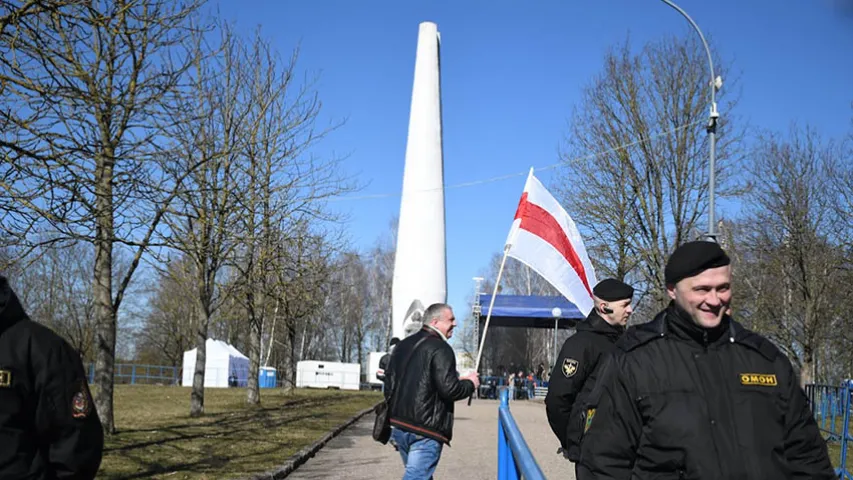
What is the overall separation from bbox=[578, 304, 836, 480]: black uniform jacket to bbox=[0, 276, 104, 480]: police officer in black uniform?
1866 millimetres

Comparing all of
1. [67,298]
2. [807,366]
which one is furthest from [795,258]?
[67,298]

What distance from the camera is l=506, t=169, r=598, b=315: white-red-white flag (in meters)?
9.02

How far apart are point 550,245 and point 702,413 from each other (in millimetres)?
5921

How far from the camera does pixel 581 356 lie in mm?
5340

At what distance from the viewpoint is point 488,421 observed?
23453mm

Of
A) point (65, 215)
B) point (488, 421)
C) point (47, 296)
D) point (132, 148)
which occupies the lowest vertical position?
point (488, 421)

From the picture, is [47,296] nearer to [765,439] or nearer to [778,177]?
[778,177]

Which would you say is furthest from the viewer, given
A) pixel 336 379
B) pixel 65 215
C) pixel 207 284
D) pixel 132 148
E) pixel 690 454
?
pixel 336 379

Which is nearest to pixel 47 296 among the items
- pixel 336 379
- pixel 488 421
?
pixel 336 379

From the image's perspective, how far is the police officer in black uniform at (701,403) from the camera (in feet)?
10.2

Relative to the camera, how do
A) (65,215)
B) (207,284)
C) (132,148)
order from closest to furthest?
(65,215) → (132,148) → (207,284)

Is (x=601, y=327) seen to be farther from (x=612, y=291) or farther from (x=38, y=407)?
(x=38, y=407)

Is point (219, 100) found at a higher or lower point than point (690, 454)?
higher

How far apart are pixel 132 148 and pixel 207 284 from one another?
919cm
